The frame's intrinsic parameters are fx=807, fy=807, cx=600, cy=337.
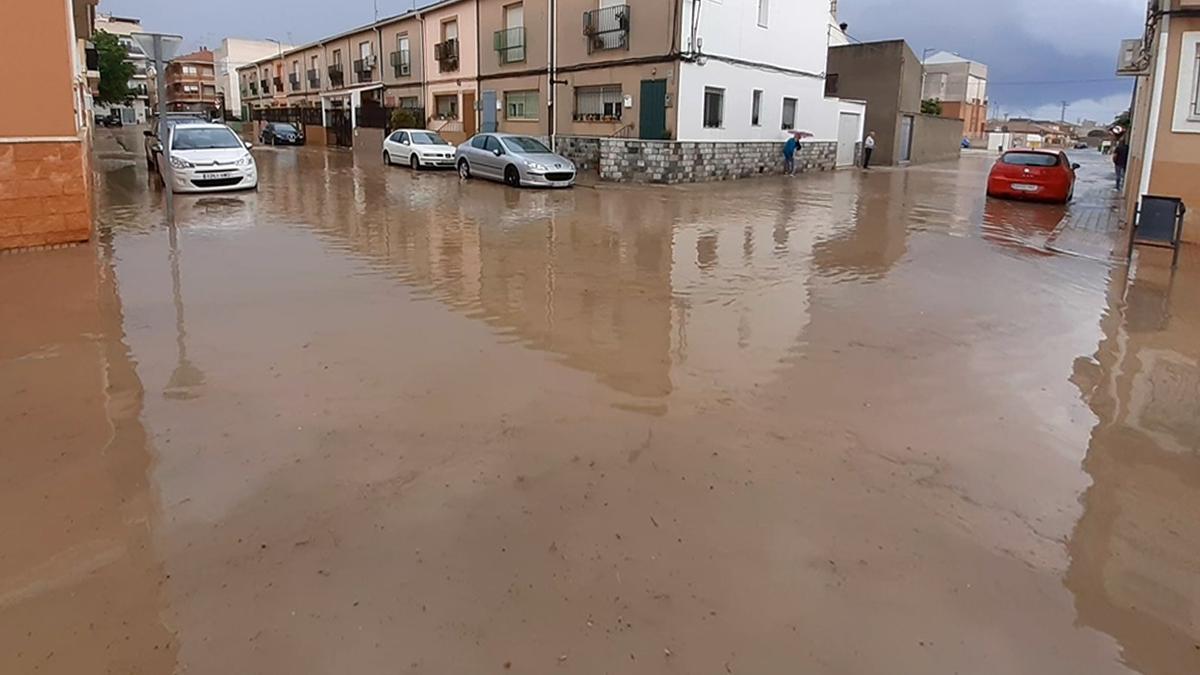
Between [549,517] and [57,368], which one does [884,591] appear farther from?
[57,368]

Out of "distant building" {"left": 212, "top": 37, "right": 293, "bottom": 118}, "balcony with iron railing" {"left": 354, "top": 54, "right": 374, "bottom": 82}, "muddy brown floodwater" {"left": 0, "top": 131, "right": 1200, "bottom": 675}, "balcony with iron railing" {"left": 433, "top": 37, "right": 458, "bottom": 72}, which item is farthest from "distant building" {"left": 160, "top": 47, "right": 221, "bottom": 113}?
"muddy brown floodwater" {"left": 0, "top": 131, "right": 1200, "bottom": 675}

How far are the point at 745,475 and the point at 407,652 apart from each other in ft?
6.55

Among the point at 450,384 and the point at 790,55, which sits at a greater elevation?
the point at 790,55

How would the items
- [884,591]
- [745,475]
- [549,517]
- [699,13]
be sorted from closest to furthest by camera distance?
[884,591]
[549,517]
[745,475]
[699,13]

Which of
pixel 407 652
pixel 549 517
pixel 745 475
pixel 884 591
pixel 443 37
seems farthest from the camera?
pixel 443 37

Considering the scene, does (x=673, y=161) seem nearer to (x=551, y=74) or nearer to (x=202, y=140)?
(x=551, y=74)

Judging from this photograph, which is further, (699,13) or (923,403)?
(699,13)

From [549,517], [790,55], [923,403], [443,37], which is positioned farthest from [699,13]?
[549,517]

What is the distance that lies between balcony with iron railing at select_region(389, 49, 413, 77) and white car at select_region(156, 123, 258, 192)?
1856 cm

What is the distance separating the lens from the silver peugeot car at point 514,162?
19.5 metres

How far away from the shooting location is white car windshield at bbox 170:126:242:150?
54.1 feet

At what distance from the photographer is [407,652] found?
275cm

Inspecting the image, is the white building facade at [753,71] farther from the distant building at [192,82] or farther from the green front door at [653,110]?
the distant building at [192,82]

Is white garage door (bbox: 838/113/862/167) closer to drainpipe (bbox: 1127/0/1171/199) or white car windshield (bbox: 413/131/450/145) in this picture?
white car windshield (bbox: 413/131/450/145)
